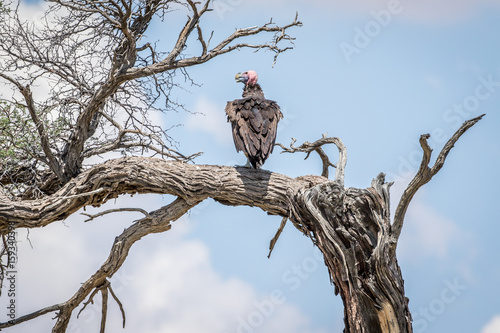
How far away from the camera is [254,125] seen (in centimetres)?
499

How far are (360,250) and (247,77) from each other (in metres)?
2.49

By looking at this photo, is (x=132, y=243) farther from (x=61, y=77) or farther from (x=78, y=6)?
(x=78, y=6)

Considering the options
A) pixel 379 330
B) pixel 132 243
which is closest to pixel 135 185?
pixel 132 243

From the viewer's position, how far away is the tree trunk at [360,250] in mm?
4287

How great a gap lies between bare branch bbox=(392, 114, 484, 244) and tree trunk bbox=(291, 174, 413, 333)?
0.26m

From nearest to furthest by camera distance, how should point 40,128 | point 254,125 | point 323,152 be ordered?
1. point 254,125
2. point 40,128
3. point 323,152

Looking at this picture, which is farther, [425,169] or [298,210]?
[298,210]

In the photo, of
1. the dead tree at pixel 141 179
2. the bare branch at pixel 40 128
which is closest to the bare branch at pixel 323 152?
the dead tree at pixel 141 179

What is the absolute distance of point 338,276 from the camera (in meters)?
4.54

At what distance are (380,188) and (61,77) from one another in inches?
137

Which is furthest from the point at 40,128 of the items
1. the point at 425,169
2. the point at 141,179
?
the point at 425,169

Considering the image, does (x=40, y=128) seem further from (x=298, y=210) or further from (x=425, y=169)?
(x=425, y=169)

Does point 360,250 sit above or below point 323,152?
below

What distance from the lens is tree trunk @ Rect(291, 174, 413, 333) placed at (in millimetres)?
4287
